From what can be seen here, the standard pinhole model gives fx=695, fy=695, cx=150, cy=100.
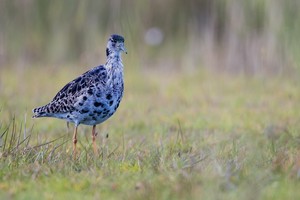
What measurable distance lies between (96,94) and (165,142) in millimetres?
1093

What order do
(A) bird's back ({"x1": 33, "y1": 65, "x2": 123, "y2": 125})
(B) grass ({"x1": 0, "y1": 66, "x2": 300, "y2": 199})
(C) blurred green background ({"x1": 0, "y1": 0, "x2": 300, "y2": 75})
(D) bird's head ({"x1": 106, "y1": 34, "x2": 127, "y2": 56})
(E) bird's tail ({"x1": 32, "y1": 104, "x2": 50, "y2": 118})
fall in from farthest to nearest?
(C) blurred green background ({"x1": 0, "y1": 0, "x2": 300, "y2": 75}) < (E) bird's tail ({"x1": 32, "y1": 104, "x2": 50, "y2": 118}) < (D) bird's head ({"x1": 106, "y1": 34, "x2": 127, "y2": 56}) < (A) bird's back ({"x1": 33, "y1": 65, "x2": 123, "y2": 125}) < (B) grass ({"x1": 0, "y1": 66, "x2": 300, "y2": 199})

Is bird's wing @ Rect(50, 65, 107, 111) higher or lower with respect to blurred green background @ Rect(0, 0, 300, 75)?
lower

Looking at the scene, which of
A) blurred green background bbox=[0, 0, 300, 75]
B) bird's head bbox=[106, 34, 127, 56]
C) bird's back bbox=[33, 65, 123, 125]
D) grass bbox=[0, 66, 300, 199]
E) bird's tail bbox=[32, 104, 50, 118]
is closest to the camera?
grass bbox=[0, 66, 300, 199]

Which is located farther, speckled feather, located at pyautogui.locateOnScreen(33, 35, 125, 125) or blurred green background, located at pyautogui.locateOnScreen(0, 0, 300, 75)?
blurred green background, located at pyautogui.locateOnScreen(0, 0, 300, 75)

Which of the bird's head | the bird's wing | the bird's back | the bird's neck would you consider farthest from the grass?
the bird's head

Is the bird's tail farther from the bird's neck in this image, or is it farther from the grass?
the bird's neck

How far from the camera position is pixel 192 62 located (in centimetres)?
1277

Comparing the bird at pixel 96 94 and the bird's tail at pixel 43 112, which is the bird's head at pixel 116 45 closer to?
the bird at pixel 96 94

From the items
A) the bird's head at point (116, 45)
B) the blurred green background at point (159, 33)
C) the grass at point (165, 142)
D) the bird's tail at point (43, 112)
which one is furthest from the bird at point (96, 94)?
the blurred green background at point (159, 33)

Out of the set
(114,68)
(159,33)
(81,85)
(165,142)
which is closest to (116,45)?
(114,68)

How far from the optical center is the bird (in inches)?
265

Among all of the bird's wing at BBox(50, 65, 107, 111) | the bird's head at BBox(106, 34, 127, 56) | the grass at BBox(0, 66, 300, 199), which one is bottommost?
the grass at BBox(0, 66, 300, 199)

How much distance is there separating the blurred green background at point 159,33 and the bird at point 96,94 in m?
3.15

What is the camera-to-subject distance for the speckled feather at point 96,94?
6.72 meters
